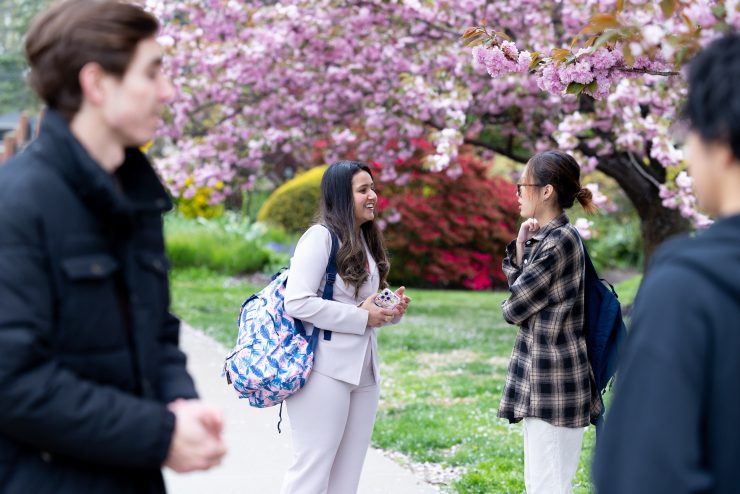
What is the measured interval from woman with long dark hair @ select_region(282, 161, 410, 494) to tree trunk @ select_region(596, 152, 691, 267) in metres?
7.50

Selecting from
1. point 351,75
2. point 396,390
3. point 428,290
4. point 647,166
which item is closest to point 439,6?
point 351,75

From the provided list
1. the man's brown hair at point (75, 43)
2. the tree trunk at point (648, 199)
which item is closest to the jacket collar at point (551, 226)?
the man's brown hair at point (75, 43)

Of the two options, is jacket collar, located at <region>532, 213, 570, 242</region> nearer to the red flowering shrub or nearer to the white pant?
the white pant

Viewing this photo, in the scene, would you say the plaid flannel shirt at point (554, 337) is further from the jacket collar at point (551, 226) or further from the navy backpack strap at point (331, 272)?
the navy backpack strap at point (331, 272)

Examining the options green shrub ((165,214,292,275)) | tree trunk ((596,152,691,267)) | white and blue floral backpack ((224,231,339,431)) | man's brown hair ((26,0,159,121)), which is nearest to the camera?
man's brown hair ((26,0,159,121))

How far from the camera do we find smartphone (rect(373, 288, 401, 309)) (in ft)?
13.7

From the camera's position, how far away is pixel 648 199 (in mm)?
11719

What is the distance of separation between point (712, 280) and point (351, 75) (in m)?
10.1

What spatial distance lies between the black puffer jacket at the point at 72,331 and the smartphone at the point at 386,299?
2299mm

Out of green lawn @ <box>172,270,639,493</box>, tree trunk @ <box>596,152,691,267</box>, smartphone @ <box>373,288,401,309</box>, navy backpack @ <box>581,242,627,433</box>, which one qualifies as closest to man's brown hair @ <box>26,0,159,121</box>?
smartphone @ <box>373,288,401,309</box>

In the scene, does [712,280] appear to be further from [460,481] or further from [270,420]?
[270,420]

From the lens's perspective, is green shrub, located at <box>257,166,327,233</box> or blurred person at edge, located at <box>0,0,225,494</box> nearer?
blurred person at edge, located at <box>0,0,225,494</box>

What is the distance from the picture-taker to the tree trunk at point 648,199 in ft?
37.3

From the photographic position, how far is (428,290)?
20.2 metres
